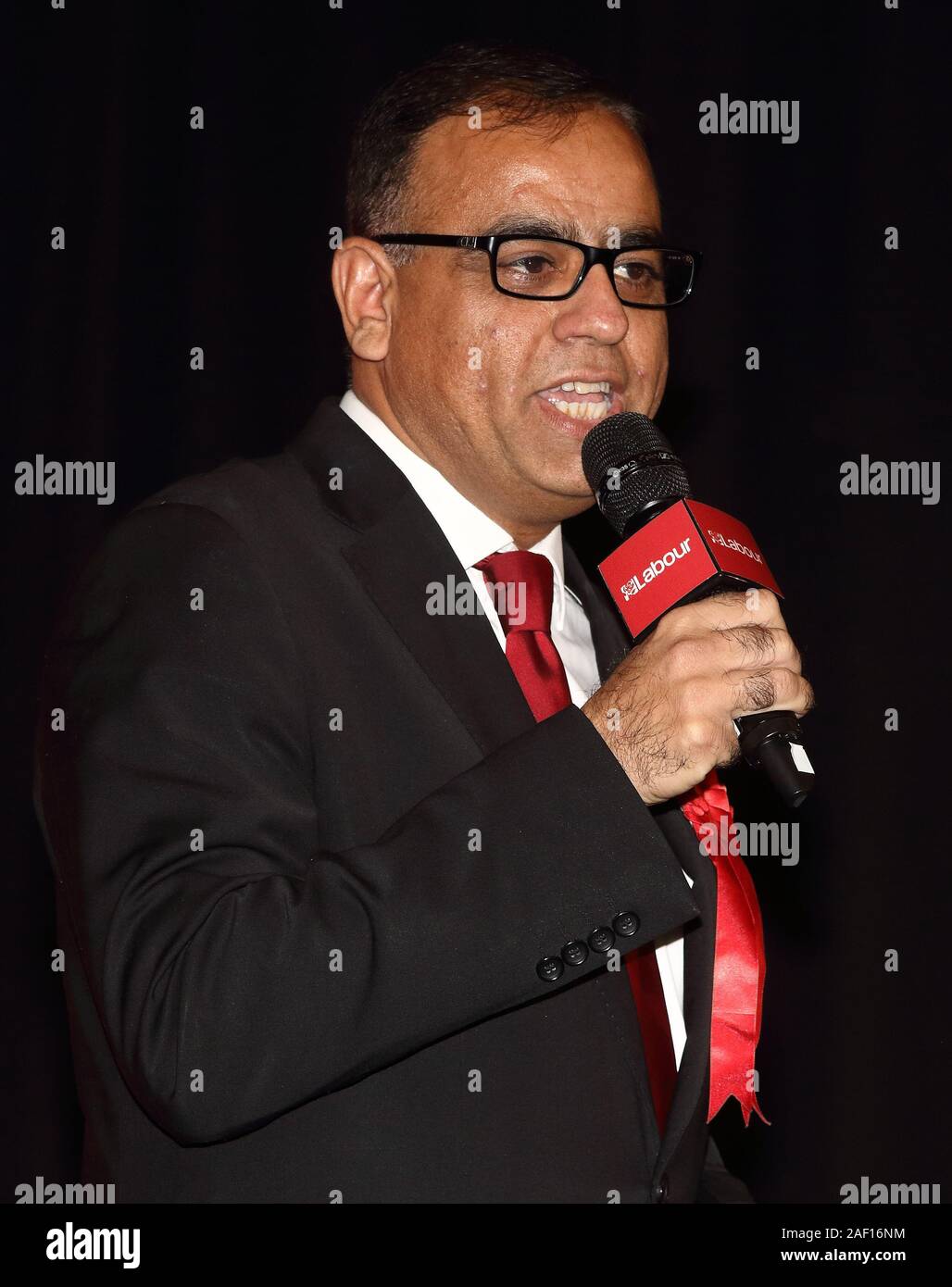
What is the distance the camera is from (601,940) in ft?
3.69

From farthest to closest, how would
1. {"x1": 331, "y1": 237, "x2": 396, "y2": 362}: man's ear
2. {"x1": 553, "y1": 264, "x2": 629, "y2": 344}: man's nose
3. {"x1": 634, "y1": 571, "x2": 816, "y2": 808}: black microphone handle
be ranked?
1. {"x1": 331, "y1": 237, "x2": 396, "y2": 362}: man's ear
2. {"x1": 553, "y1": 264, "x2": 629, "y2": 344}: man's nose
3. {"x1": 634, "y1": 571, "x2": 816, "y2": 808}: black microphone handle

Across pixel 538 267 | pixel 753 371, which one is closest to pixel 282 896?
pixel 538 267

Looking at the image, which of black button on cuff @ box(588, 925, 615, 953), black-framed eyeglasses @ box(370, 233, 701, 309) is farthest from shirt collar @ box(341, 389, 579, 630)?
black button on cuff @ box(588, 925, 615, 953)

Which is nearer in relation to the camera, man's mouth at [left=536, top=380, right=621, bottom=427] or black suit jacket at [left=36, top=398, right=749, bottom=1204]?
black suit jacket at [left=36, top=398, right=749, bottom=1204]

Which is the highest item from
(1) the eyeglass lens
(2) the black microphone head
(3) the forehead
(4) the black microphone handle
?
(3) the forehead

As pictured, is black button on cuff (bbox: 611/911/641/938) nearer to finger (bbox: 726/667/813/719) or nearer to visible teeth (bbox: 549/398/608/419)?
finger (bbox: 726/667/813/719)

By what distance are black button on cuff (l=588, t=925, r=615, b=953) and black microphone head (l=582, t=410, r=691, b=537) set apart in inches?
14.6

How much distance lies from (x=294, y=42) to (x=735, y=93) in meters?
0.88

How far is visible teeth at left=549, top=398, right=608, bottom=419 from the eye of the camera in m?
1.55

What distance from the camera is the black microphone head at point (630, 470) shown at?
4.18ft

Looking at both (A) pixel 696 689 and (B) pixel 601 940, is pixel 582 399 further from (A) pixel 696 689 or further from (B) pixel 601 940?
(B) pixel 601 940

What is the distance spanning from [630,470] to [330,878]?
482mm

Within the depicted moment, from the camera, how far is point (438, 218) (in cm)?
160

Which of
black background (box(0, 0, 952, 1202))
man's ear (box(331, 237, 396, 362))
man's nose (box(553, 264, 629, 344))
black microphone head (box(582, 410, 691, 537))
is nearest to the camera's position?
black microphone head (box(582, 410, 691, 537))
